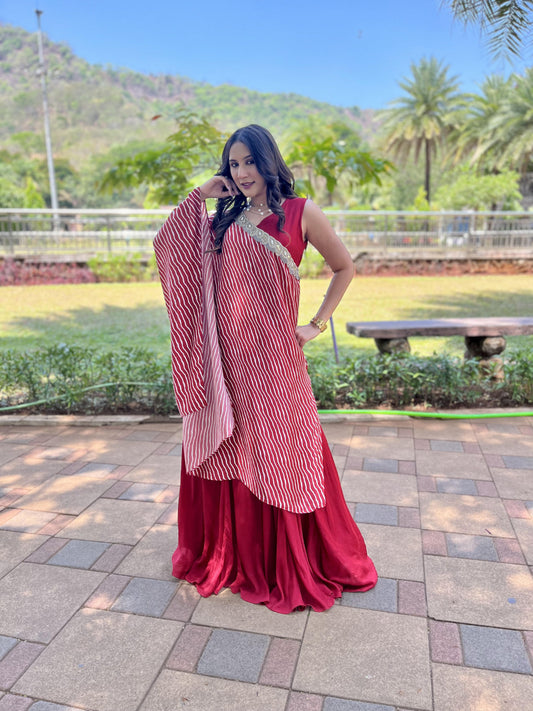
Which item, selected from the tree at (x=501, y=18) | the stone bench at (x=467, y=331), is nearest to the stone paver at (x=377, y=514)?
the stone bench at (x=467, y=331)

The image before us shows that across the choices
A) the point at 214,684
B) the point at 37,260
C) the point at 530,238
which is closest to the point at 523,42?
the point at 214,684

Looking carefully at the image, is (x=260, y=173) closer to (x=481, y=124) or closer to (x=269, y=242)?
(x=269, y=242)

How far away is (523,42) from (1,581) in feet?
14.3

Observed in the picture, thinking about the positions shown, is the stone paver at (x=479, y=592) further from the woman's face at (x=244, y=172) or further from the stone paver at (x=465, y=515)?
the woman's face at (x=244, y=172)

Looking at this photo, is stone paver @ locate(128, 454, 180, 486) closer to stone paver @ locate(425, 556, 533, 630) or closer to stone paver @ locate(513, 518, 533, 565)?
stone paver @ locate(425, 556, 533, 630)

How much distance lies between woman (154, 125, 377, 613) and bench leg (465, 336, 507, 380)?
3318 millimetres

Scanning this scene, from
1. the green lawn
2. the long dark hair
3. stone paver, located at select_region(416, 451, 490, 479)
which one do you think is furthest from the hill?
the long dark hair

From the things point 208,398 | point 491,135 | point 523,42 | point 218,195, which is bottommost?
point 208,398

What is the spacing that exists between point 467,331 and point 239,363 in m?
3.46

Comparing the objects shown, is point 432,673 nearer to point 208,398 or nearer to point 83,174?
point 208,398

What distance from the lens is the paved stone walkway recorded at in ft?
5.75

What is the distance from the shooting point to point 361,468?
342 cm

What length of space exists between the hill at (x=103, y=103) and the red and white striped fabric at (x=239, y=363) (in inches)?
3255

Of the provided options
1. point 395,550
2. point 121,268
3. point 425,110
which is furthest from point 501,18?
point 425,110
